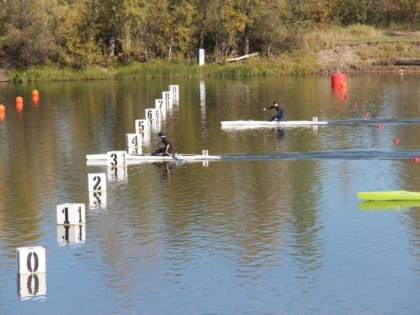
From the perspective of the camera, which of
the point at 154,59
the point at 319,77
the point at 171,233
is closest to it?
the point at 171,233

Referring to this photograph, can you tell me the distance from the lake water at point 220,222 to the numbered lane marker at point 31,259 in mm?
253

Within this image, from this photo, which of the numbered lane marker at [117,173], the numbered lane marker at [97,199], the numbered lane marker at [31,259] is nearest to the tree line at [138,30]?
the numbered lane marker at [117,173]

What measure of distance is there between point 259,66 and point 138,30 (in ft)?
42.8

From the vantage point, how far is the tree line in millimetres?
90812

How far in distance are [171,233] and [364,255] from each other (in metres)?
6.39

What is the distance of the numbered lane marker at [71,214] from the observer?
102 ft

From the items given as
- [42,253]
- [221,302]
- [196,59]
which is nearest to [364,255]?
[221,302]

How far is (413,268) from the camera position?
26500mm

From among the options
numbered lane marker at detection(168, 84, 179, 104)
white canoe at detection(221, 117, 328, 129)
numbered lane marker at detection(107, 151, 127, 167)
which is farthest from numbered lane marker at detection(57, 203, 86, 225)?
numbered lane marker at detection(168, 84, 179, 104)

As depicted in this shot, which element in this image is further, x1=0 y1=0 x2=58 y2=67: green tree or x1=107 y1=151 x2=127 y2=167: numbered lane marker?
x1=0 y1=0 x2=58 y2=67: green tree

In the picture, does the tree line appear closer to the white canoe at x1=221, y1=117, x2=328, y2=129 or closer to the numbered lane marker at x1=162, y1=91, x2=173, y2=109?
the numbered lane marker at x1=162, y1=91, x2=173, y2=109

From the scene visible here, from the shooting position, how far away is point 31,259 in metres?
25.3

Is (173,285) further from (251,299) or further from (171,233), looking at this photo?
(171,233)

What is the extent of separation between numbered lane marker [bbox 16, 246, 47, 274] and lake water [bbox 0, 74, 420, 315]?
Result: 253 mm
